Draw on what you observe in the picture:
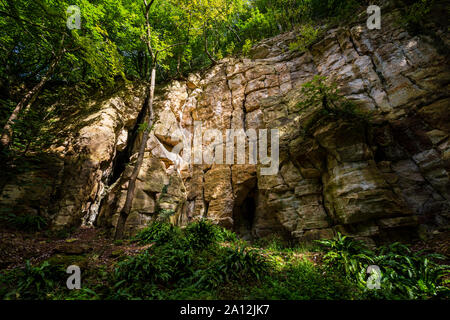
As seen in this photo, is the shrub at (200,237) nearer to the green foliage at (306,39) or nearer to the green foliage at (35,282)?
the green foliage at (35,282)

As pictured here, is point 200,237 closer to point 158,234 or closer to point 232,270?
point 158,234

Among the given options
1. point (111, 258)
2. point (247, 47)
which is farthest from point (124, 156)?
point (247, 47)

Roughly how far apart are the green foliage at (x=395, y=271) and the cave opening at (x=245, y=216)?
5.70 m

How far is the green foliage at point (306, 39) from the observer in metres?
11.4

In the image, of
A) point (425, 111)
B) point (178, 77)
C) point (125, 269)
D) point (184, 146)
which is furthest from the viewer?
point (178, 77)

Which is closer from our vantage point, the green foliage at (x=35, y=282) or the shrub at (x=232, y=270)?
the green foliage at (x=35, y=282)

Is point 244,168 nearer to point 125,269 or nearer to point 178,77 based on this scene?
point 125,269

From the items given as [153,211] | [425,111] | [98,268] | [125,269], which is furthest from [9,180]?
[425,111]

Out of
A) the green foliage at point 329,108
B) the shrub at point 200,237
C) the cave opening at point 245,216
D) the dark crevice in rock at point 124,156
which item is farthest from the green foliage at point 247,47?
the shrub at point 200,237

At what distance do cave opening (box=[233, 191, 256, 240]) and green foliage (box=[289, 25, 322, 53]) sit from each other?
10700 mm

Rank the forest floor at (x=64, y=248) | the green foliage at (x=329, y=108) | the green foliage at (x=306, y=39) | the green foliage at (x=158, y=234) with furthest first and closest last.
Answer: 1. the green foliage at (x=306, y=39)
2. the green foliage at (x=329, y=108)
3. the green foliage at (x=158, y=234)
4. the forest floor at (x=64, y=248)

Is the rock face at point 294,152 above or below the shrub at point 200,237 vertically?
above

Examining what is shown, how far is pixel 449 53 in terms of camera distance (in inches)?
264

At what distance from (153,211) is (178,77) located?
434 inches
